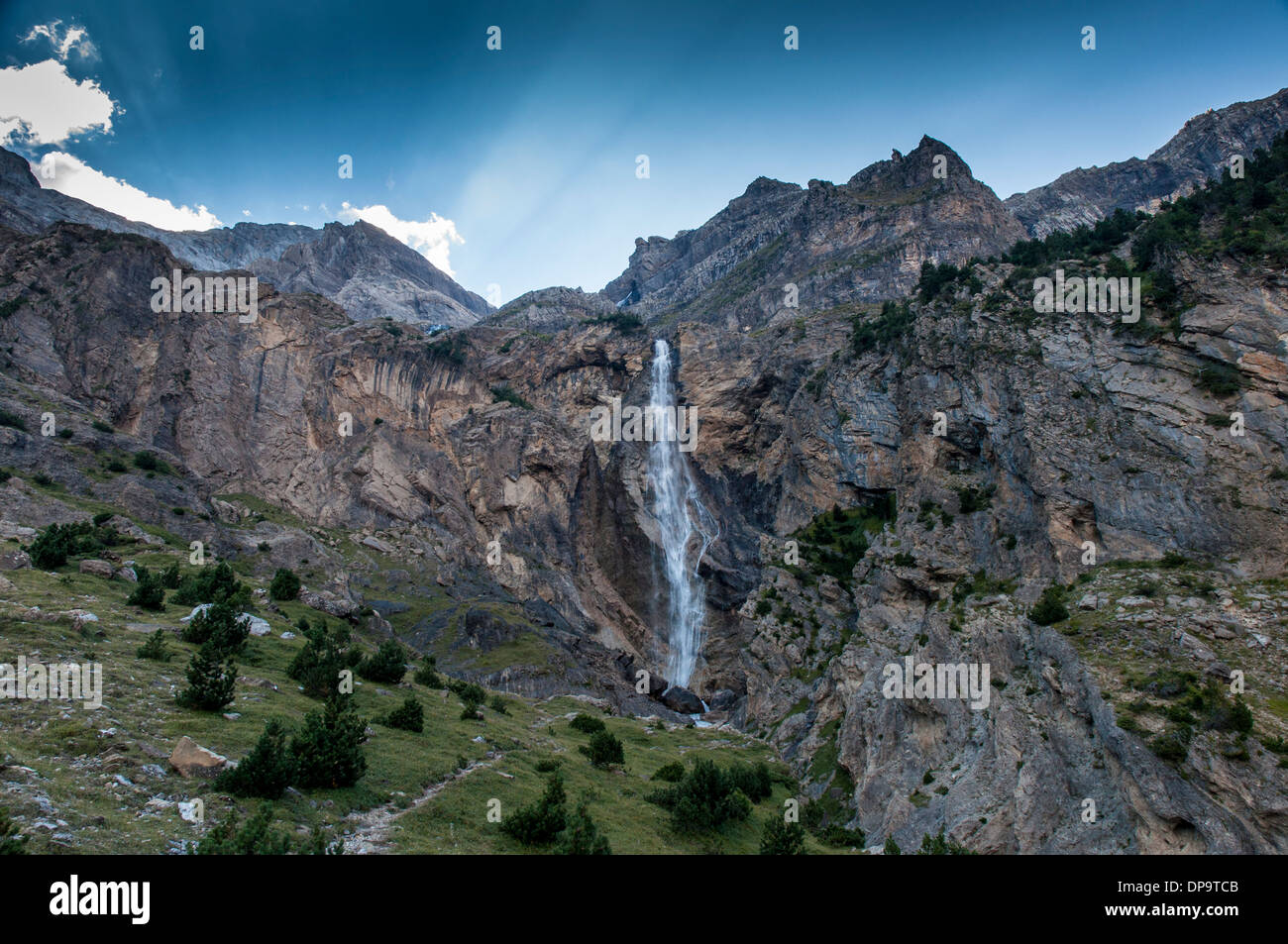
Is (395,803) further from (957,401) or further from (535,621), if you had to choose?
(535,621)

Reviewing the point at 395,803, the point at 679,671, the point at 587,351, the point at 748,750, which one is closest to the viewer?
the point at 395,803

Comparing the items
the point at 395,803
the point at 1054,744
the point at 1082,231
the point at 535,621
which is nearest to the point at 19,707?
the point at 395,803

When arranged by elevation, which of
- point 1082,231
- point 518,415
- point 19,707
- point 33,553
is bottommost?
point 19,707

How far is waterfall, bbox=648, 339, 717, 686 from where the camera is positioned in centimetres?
8462

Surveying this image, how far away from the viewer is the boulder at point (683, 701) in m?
73.4

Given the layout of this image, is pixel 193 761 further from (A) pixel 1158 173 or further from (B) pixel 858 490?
(A) pixel 1158 173

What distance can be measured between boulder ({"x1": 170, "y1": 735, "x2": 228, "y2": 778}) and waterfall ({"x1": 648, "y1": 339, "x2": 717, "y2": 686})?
72.4m

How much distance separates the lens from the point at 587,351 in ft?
376

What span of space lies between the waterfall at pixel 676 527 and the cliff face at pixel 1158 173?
363 ft

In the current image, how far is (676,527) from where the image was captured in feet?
311

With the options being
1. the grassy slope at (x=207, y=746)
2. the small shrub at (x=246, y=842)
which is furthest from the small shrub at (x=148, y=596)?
the small shrub at (x=246, y=842)

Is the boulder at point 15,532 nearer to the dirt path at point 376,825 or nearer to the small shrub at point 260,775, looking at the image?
the small shrub at point 260,775

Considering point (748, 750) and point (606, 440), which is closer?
point (748, 750)

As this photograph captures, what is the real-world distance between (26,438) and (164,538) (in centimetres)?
1658
